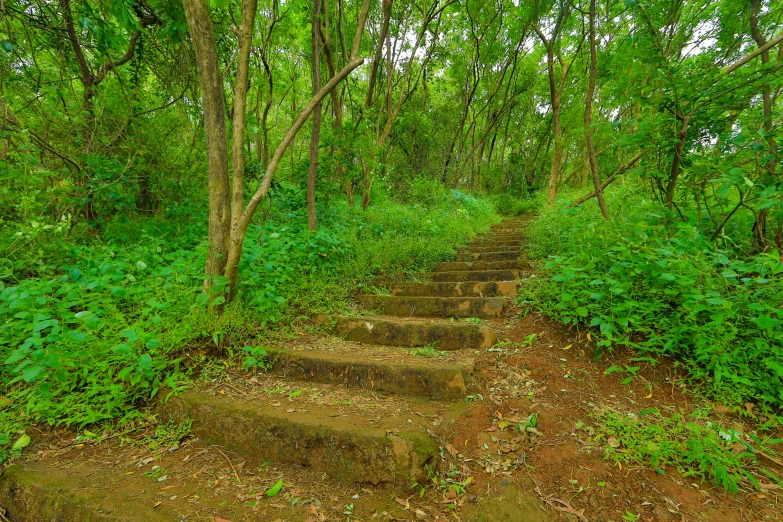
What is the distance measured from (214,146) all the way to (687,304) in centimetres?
410

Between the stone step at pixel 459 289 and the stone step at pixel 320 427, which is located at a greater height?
the stone step at pixel 459 289

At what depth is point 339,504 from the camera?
5.57 feet

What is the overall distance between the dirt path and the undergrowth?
26 cm

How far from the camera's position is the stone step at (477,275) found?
13.7 feet

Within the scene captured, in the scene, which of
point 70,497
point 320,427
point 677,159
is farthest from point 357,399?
point 677,159

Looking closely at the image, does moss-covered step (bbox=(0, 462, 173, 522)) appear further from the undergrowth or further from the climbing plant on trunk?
the climbing plant on trunk

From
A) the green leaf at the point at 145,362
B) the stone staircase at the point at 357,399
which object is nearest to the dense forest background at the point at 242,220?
the green leaf at the point at 145,362

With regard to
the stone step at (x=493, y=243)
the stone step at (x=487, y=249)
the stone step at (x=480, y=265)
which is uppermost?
the stone step at (x=493, y=243)

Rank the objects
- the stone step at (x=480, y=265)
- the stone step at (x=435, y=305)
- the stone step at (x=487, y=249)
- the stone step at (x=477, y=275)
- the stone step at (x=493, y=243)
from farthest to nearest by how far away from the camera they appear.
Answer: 1. the stone step at (x=493, y=243)
2. the stone step at (x=487, y=249)
3. the stone step at (x=480, y=265)
4. the stone step at (x=477, y=275)
5. the stone step at (x=435, y=305)

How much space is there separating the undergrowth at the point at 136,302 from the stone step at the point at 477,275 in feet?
1.32

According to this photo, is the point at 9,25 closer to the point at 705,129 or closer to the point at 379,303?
the point at 379,303

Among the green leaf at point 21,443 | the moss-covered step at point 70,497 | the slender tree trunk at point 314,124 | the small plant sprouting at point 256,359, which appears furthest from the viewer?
the slender tree trunk at point 314,124

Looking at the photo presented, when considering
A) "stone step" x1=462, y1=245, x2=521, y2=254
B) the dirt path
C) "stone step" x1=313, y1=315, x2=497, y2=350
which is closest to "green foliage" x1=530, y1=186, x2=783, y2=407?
the dirt path

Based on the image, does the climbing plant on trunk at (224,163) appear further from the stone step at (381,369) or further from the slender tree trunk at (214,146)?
the stone step at (381,369)
